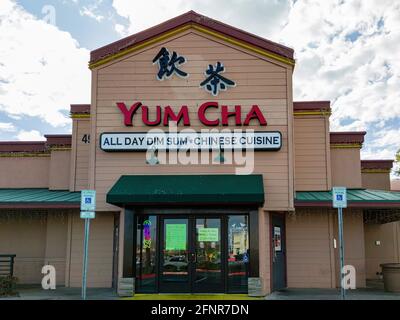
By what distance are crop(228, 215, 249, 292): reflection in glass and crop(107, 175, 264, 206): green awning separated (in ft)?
2.84

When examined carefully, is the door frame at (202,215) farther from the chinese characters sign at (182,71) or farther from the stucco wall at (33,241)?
the stucco wall at (33,241)

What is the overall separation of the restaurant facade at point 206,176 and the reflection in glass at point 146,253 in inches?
1.2

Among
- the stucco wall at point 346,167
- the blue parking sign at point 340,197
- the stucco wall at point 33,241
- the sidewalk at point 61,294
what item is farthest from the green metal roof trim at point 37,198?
the stucco wall at point 346,167

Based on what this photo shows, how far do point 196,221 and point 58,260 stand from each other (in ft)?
21.5

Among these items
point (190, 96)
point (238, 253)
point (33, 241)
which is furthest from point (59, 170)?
point (238, 253)

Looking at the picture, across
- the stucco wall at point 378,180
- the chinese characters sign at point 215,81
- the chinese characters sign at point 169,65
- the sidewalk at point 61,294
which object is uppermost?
the chinese characters sign at point 169,65

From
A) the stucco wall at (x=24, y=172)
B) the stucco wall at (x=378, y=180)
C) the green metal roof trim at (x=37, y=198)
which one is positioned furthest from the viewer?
the stucco wall at (x=378, y=180)

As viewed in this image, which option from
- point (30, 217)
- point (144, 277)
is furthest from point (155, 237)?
point (30, 217)

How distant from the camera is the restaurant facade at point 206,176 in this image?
14.8 m

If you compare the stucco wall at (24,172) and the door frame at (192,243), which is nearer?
the door frame at (192,243)

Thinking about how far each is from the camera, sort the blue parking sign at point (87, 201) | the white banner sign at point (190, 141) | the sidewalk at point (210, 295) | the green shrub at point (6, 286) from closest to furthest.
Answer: the blue parking sign at point (87, 201), the sidewalk at point (210, 295), the green shrub at point (6, 286), the white banner sign at point (190, 141)

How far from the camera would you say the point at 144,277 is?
1494 centimetres

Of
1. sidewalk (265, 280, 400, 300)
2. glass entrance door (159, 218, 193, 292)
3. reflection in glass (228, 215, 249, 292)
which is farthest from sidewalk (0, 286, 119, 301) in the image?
sidewalk (265, 280, 400, 300)

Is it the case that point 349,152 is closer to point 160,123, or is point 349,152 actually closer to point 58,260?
point 160,123
